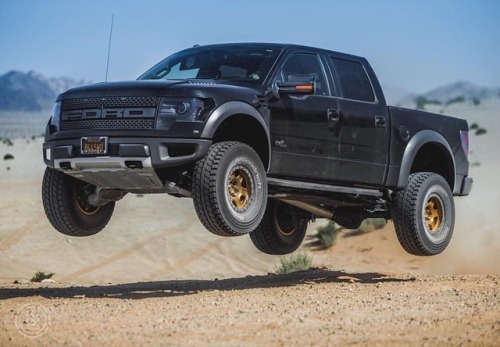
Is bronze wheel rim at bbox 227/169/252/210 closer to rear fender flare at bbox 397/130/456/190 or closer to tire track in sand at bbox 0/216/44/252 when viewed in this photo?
rear fender flare at bbox 397/130/456/190

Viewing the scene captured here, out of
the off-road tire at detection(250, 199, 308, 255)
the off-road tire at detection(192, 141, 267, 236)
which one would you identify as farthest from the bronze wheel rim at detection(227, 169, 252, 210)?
the off-road tire at detection(250, 199, 308, 255)

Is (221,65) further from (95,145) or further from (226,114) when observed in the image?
(95,145)

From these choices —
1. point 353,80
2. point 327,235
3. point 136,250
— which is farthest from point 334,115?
point 327,235

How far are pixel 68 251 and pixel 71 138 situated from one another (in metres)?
11.5

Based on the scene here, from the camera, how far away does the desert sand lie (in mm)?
7547

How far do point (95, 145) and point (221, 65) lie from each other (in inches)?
68.1

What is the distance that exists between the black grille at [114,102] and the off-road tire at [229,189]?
0.69 m

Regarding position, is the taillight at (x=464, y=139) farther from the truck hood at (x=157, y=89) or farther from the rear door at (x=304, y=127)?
the truck hood at (x=157, y=89)

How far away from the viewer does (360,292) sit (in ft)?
32.8

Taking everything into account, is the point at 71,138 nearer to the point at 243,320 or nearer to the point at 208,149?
the point at 208,149

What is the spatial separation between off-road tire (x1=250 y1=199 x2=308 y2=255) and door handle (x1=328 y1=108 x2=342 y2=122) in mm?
2132

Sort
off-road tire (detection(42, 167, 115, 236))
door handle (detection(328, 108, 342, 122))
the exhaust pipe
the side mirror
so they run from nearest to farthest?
the side mirror → off-road tire (detection(42, 167, 115, 236)) → door handle (detection(328, 108, 342, 122)) → the exhaust pipe

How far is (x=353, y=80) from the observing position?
11297 mm

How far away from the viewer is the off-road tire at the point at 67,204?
33.8 feet
